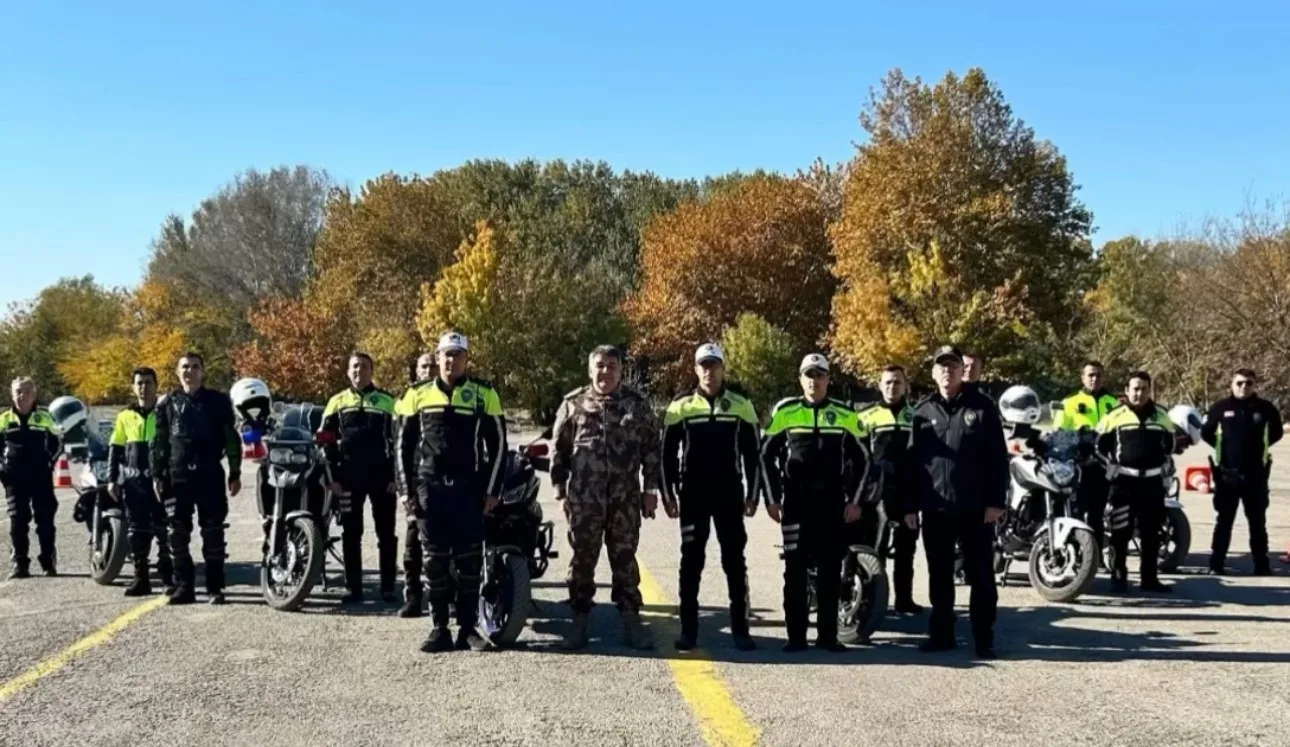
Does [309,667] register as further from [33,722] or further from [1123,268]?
[1123,268]

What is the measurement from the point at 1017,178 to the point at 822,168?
13601mm

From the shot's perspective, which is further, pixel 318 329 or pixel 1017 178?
pixel 318 329

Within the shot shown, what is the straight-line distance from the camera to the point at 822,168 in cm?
5241

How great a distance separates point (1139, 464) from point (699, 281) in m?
39.3

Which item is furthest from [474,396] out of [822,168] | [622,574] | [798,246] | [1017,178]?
[822,168]

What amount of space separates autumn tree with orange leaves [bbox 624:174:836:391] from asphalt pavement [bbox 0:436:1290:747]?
130ft

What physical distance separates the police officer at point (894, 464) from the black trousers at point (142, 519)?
5598mm

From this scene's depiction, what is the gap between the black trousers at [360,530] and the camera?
8719mm

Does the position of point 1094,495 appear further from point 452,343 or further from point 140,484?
point 140,484

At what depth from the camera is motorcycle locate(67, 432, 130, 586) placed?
920 cm

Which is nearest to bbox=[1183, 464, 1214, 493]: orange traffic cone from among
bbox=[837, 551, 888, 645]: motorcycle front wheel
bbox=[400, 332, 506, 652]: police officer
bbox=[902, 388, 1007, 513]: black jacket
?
bbox=[902, 388, 1007, 513]: black jacket

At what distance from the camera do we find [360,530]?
349 inches

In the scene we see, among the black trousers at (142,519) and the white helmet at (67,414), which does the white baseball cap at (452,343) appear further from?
the white helmet at (67,414)

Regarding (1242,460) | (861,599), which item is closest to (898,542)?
(861,599)
